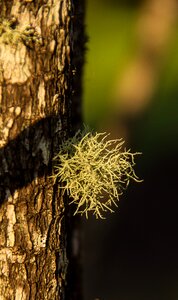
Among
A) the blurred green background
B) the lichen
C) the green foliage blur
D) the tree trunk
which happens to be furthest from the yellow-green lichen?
the green foliage blur

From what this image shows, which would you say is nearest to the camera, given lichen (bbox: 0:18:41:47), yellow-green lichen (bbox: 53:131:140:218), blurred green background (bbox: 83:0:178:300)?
lichen (bbox: 0:18:41:47)

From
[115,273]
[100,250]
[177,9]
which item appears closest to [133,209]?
[115,273]

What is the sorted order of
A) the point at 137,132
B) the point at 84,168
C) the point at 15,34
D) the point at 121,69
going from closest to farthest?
the point at 15,34, the point at 84,168, the point at 121,69, the point at 137,132

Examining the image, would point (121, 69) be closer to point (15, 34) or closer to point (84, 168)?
point (84, 168)

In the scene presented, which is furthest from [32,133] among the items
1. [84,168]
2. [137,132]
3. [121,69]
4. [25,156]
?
[137,132]

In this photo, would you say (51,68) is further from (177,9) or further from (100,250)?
(100,250)

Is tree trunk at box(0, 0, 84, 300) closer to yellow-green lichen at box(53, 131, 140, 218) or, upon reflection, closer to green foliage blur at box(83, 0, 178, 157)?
yellow-green lichen at box(53, 131, 140, 218)
